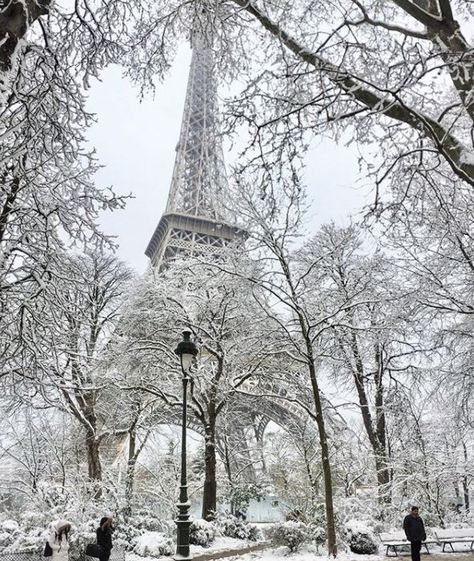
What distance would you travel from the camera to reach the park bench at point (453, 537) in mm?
12219

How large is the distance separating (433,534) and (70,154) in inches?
482

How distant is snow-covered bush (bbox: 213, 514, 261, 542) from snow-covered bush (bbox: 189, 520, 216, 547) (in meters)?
0.76

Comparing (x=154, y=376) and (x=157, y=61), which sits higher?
(x=157, y=61)

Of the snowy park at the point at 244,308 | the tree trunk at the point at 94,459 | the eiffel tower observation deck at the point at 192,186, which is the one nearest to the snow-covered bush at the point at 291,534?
the snowy park at the point at 244,308

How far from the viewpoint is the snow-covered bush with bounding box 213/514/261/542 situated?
1430 centimetres

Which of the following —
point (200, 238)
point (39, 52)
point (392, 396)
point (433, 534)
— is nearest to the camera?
point (39, 52)

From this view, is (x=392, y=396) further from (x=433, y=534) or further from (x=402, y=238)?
(x=402, y=238)

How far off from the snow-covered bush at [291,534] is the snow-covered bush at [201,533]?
5.77 ft

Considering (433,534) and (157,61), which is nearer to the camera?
(157,61)

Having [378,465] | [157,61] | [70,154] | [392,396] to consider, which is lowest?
[378,465]

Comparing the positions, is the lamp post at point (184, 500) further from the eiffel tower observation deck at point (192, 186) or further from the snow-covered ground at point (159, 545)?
the eiffel tower observation deck at point (192, 186)

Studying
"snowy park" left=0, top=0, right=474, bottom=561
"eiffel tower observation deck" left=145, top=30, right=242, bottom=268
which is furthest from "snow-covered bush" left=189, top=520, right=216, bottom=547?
"eiffel tower observation deck" left=145, top=30, right=242, bottom=268

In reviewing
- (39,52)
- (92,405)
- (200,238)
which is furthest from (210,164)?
(39,52)

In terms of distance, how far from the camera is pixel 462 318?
11281mm
